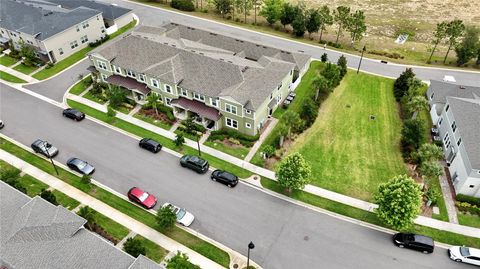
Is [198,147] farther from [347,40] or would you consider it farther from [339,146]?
[347,40]

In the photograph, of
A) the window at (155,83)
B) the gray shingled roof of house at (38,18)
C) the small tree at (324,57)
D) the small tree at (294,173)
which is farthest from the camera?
the small tree at (324,57)

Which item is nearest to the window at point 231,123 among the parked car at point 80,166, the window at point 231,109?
the window at point 231,109

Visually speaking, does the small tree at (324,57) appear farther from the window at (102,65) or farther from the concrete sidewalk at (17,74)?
the concrete sidewalk at (17,74)

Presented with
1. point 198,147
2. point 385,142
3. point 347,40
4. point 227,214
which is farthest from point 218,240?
point 347,40

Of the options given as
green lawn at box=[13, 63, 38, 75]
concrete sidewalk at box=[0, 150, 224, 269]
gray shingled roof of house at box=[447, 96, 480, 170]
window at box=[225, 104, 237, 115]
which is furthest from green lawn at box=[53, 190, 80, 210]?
gray shingled roof of house at box=[447, 96, 480, 170]

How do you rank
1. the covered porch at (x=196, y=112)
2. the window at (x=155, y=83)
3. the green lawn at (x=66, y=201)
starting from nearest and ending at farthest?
the green lawn at (x=66, y=201) < the covered porch at (x=196, y=112) < the window at (x=155, y=83)

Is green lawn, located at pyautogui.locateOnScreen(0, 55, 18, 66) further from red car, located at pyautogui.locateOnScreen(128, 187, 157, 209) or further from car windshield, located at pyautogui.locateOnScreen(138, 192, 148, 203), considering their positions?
car windshield, located at pyautogui.locateOnScreen(138, 192, 148, 203)
